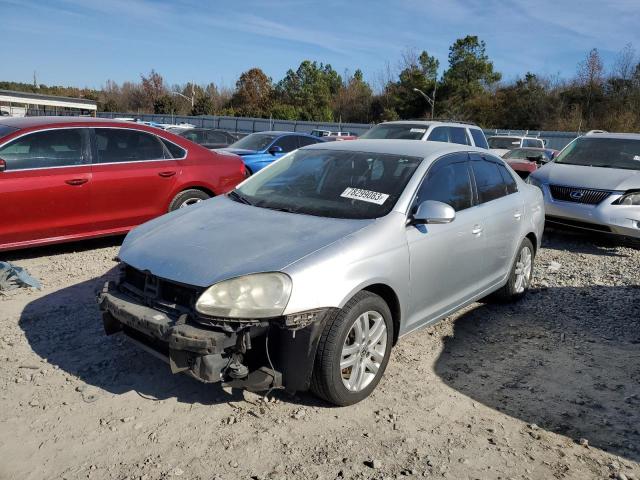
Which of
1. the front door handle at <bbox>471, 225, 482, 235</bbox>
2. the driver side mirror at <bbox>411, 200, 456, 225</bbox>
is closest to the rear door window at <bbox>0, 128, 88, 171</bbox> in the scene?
the driver side mirror at <bbox>411, 200, 456, 225</bbox>

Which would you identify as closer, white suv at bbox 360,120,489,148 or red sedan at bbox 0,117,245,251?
red sedan at bbox 0,117,245,251

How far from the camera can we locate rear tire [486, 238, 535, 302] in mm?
5223

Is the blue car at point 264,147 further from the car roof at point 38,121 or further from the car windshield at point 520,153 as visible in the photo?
the car windshield at point 520,153

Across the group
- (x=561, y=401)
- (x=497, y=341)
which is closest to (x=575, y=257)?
(x=497, y=341)

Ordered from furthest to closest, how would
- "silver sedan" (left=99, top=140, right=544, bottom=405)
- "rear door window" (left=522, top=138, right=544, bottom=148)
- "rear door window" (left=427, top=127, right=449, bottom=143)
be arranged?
"rear door window" (left=522, top=138, right=544, bottom=148) → "rear door window" (left=427, top=127, right=449, bottom=143) → "silver sedan" (left=99, top=140, right=544, bottom=405)

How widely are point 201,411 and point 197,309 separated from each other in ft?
2.38

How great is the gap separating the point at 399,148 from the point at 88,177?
11.9 ft

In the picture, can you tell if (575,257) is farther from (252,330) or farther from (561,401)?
(252,330)

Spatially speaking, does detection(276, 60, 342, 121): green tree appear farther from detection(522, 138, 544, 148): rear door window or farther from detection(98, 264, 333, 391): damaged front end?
detection(98, 264, 333, 391): damaged front end

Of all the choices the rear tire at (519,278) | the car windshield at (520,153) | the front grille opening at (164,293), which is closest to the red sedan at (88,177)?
the front grille opening at (164,293)

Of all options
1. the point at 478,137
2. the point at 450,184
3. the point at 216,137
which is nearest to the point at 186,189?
the point at 450,184

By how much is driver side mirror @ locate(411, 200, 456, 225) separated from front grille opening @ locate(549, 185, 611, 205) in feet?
16.9

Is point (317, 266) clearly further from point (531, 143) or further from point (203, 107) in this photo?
point (203, 107)

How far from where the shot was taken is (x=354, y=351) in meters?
3.25
